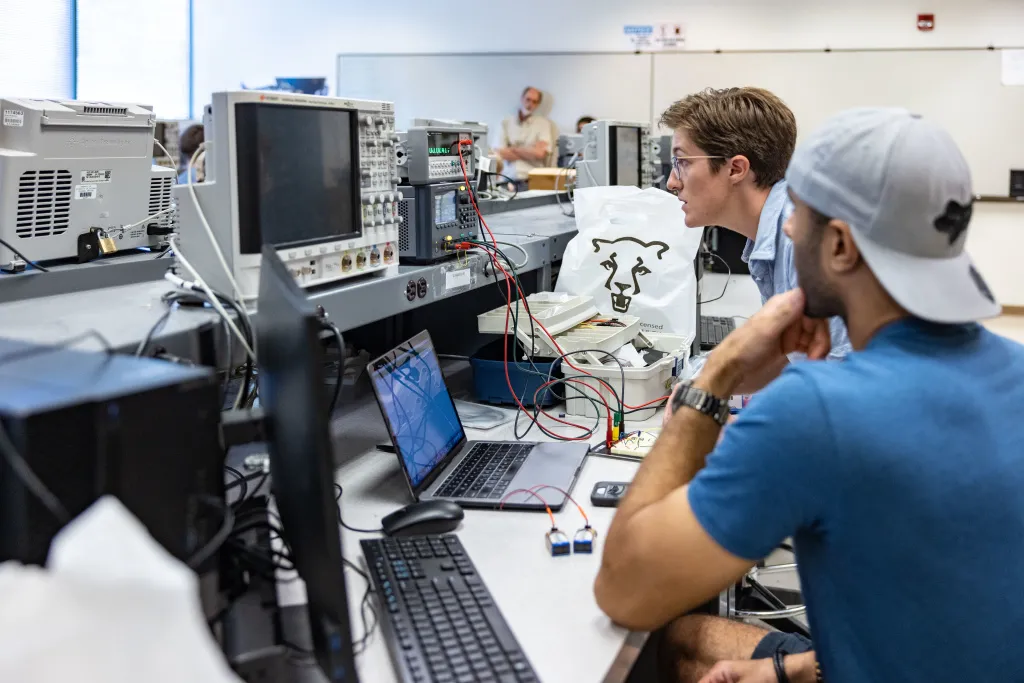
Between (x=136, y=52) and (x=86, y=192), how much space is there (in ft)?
20.2

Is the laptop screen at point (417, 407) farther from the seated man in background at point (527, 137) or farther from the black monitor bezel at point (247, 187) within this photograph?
the seated man in background at point (527, 137)

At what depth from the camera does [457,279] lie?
6.50ft

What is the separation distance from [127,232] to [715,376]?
147 cm

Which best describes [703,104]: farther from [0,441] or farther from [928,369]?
[0,441]

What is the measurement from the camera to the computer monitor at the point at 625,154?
3756mm

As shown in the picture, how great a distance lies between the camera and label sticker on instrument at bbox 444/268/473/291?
1.94 meters

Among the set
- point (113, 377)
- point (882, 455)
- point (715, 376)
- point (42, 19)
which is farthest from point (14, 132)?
point (42, 19)

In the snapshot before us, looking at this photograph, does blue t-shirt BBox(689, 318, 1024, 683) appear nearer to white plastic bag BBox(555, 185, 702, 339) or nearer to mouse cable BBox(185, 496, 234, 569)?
mouse cable BBox(185, 496, 234, 569)

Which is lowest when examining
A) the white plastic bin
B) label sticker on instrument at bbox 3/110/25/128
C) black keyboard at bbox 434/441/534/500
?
black keyboard at bbox 434/441/534/500

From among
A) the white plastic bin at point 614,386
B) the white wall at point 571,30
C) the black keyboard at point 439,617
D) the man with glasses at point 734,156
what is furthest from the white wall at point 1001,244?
the black keyboard at point 439,617

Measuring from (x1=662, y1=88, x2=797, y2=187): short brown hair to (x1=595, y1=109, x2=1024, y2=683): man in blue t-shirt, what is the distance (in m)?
1.15

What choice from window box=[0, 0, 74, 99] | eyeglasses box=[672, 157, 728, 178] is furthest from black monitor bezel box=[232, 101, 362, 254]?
window box=[0, 0, 74, 99]

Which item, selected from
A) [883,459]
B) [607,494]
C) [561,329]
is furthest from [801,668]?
[561,329]

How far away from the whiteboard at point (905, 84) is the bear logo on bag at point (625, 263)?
4.41 m
